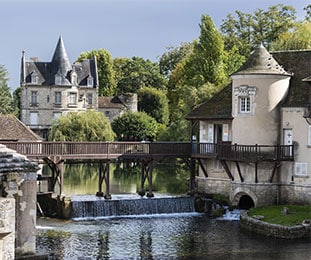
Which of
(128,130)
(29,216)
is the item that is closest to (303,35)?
(128,130)

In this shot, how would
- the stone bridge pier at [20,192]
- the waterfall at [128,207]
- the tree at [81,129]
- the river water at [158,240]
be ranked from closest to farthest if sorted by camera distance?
the stone bridge pier at [20,192]
the river water at [158,240]
the waterfall at [128,207]
the tree at [81,129]

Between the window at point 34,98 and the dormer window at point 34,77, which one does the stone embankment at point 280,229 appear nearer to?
the dormer window at point 34,77

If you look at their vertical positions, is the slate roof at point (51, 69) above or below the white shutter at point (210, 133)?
above

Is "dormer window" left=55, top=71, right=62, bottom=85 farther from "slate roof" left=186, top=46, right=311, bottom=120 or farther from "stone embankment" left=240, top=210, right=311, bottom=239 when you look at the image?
"stone embankment" left=240, top=210, right=311, bottom=239

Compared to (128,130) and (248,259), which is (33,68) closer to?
(128,130)

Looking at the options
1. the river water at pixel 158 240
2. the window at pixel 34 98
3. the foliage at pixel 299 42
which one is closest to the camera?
the river water at pixel 158 240

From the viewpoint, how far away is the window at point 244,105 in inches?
1513

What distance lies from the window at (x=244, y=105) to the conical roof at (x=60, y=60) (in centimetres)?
4310

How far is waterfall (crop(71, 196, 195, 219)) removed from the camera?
3675 centimetres

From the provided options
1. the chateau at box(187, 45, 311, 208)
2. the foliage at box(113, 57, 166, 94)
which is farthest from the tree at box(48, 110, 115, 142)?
the foliage at box(113, 57, 166, 94)

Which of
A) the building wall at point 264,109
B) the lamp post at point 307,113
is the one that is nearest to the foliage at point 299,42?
the building wall at point 264,109

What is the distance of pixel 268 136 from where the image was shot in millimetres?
37906

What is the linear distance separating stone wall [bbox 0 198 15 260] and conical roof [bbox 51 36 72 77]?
6142 cm

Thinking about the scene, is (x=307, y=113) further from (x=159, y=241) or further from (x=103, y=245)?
(x=103, y=245)
